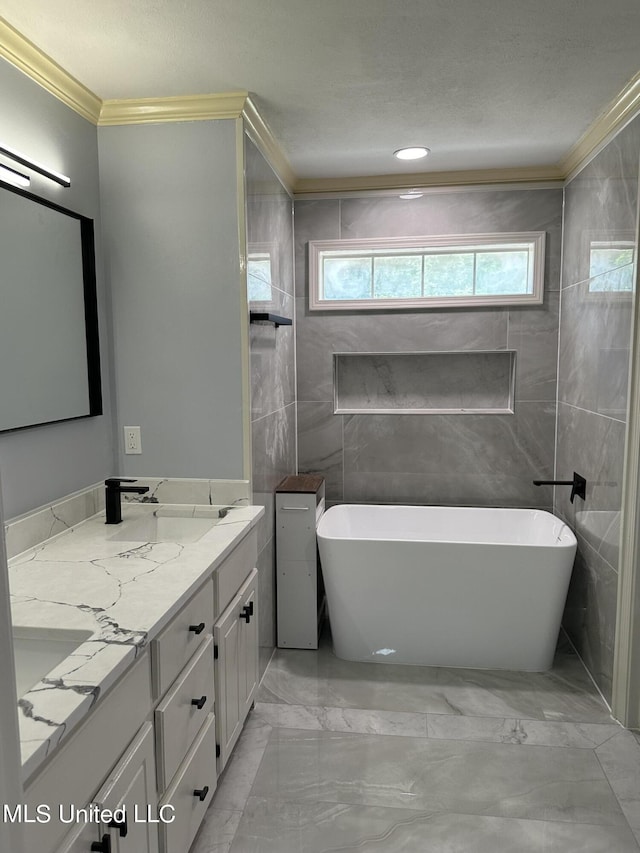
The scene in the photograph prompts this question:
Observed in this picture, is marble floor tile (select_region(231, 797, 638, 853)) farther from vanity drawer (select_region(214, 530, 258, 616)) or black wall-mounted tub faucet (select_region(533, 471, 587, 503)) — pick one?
black wall-mounted tub faucet (select_region(533, 471, 587, 503))

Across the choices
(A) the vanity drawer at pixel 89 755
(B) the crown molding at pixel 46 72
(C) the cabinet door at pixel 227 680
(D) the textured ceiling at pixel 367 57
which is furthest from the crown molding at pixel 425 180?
(A) the vanity drawer at pixel 89 755

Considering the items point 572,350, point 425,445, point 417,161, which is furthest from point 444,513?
point 417,161

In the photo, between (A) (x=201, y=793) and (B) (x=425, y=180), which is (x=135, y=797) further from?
(B) (x=425, y=180)

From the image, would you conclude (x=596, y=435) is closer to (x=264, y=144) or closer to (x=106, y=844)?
(x=264, y=144)

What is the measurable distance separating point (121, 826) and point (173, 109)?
91.5 inches

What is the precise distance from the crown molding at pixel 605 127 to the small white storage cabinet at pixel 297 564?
6.68 ft

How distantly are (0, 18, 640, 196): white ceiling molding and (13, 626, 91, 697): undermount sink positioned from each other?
1.66 m

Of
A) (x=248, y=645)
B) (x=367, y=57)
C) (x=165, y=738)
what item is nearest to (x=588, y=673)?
(x=248, y=645)

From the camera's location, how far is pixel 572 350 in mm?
3266

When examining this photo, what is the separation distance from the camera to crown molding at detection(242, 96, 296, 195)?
246 cm

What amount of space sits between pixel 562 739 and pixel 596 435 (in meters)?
1.28

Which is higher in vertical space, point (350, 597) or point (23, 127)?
point (23, 127)

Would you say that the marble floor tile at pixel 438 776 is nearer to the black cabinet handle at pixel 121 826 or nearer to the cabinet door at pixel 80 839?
the black cabinet handle at pixel 121 826

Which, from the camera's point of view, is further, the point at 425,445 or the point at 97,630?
the point at 425,445
